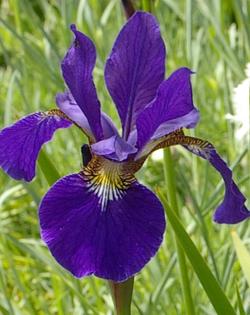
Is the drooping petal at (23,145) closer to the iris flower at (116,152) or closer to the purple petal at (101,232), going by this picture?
the iris flower at (116,152)

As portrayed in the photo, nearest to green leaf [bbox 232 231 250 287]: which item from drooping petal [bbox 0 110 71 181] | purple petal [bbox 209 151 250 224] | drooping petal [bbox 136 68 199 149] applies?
purple petal [bbox 209 151 250 224]

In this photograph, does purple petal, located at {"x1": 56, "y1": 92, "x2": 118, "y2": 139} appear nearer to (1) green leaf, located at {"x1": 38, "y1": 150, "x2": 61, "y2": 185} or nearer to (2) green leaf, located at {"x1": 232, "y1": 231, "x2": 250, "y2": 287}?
(1) green leaf, located at {"x1": 38, "y1": 150, "x2": 61, "y2": 185}

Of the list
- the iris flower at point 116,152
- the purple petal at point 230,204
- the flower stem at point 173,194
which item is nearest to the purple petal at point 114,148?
the iris flower at point 116,152

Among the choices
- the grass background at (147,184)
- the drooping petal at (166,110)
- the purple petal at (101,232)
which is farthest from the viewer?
the grass background at (147,184)

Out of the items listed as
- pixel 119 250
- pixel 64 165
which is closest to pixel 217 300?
pixel 119 250

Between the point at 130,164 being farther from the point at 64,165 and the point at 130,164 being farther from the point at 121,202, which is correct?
the point at 64,165

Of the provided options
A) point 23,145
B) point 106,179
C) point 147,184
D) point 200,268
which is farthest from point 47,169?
point 147,184

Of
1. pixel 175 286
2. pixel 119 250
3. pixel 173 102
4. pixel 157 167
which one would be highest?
pixel 173 102
